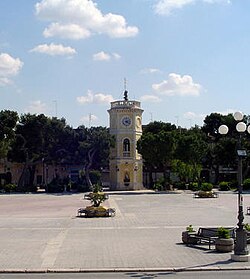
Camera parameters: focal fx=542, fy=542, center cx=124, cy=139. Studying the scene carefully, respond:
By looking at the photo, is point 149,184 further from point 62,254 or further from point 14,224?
point 62,254

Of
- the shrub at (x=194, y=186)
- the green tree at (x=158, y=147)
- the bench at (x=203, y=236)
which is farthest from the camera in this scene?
the shrub at (x=194, y=186)

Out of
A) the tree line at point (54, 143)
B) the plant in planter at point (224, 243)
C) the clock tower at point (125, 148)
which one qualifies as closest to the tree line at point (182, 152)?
the clock tower at point (125, 148)

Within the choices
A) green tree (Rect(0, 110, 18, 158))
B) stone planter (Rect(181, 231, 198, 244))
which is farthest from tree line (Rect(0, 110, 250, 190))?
stone planter (Rect(181, 231, 198, 244))

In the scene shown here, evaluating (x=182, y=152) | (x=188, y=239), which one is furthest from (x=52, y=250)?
(x=182, y=152)

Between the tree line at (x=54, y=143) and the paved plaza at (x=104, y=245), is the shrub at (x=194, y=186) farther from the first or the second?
the paved plaza at (x=104, y=245)

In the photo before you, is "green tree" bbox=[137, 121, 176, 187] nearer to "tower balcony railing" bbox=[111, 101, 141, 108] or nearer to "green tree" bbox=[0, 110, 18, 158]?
"tower balcony railing" bbox=[111, 101, 141, 108]

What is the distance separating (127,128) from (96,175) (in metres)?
7.69

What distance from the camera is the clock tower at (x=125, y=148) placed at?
7194cm

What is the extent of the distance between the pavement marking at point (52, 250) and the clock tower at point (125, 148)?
5038 cm

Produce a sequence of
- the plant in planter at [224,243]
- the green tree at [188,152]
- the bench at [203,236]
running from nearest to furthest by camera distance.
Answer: the plant in planter at [224,243] → the bench at [203,236] → the green tree at [188,152]

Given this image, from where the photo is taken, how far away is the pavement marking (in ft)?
49.0

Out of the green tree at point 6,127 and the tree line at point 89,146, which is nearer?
the green tree at point 6,127

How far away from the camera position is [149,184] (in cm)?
8119

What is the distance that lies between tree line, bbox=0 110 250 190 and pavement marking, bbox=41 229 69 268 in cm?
4396
